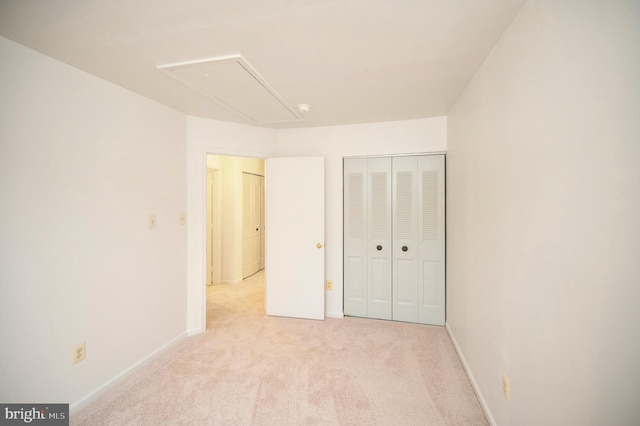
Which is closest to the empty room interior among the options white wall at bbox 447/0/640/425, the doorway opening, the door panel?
white wall at bbox 447/0/640/425

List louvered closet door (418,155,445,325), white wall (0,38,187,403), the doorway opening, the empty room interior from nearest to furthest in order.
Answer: the empty room interior < white wall (0,38,187,403) < louvered closet door (418,155,445,325) < the doorway opening

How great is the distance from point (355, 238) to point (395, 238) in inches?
18.9

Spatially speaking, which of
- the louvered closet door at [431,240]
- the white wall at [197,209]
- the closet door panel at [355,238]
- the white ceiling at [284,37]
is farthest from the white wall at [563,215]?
the white wall at [197,209]

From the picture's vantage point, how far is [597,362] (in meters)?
0.84

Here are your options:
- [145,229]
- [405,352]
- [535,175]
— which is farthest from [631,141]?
[145,229]

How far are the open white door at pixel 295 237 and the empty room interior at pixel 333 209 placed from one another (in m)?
0.03

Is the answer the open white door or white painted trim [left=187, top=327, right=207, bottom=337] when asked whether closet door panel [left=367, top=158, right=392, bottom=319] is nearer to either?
the open white door

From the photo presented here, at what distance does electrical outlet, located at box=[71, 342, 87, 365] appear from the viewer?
1827 millimetres

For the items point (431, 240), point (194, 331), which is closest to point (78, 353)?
point (194, 331)

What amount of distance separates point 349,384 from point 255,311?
1.76 metres

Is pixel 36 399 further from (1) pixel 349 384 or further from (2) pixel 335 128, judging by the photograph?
(2) pixel 335 128

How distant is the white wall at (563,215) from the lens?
0.75 m

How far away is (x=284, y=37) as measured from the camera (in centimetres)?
151

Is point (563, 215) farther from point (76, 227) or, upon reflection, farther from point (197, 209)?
point (197, 209)
